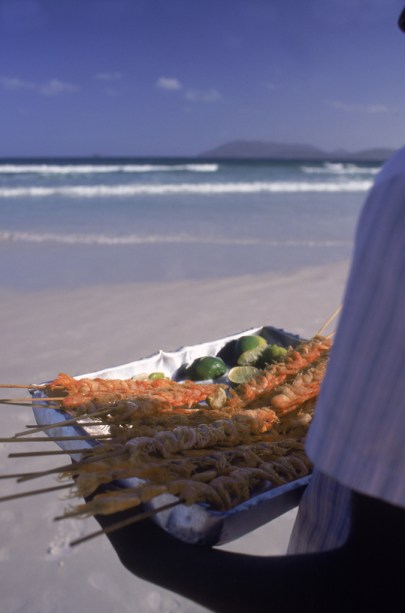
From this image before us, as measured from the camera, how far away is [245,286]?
6762mm

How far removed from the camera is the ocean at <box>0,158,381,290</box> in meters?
7.63

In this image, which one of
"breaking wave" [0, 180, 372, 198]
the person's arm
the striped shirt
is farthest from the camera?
"breaking wave" [0, 180, 372, 198]

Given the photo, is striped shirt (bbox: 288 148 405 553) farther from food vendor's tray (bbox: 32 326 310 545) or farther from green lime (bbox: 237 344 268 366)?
green lime (bbox: 237 344 268 366)

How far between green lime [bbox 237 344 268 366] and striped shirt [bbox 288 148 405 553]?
→ 5.97 ft

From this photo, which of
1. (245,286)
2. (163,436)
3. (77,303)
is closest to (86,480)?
(163,436)

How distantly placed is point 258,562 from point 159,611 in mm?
1439

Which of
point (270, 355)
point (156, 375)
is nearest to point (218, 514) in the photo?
point (156, 375)

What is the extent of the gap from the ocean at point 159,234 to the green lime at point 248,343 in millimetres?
4276

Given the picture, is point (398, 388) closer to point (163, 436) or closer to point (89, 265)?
point (163, 436)

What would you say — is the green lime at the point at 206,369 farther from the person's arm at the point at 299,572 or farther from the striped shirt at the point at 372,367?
the striped shirt at the point at 372,367

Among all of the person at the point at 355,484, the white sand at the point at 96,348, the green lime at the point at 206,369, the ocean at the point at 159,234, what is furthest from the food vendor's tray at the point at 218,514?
the ocean at the point at 159,234

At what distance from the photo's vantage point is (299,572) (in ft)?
3.86

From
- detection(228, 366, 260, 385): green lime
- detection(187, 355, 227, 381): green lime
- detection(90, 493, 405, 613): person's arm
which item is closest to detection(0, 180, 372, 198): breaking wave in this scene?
detection(187, 355, 227, 381): green lime

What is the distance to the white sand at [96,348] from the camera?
250 cm
